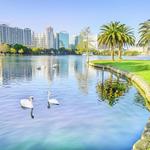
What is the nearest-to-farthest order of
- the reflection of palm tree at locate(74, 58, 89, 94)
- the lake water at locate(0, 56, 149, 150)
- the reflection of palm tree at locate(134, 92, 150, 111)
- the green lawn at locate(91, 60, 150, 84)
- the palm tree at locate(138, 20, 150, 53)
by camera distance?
the lake water at locate(0, 56, 149, 150)
the reflection of palm tree at locate(134, 92, 150, 111)
the reflection of palm tree at locate(74, 58, 89, 94)
the green lawn at locate(91, 60, 150, 84)
the palm tree at locate(138, 20, 150, 53)

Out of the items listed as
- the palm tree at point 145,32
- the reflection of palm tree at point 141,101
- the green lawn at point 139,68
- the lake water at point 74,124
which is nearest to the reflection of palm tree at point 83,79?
the reflection of palm tree at point 141,101

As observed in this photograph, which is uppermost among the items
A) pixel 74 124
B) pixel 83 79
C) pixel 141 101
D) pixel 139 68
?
pixel 139 68

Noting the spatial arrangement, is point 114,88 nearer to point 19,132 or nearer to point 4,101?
point 4,101

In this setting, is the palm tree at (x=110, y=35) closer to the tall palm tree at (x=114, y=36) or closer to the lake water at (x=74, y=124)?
the tall palm tree at (x=114, y=36)

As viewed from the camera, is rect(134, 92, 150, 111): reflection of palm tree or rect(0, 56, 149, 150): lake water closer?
rect(0, 56, 149, 150): lake water

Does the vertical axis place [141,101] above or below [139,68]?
below

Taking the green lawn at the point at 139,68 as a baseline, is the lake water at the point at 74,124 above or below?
below

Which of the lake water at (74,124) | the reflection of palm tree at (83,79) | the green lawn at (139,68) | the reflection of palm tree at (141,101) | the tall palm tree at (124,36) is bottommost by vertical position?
the lake water at (74,124)

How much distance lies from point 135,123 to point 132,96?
10.7m

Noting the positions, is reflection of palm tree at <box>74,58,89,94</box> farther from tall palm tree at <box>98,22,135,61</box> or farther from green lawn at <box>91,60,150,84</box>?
tall palm tree at <box>98,22,135,61</box>

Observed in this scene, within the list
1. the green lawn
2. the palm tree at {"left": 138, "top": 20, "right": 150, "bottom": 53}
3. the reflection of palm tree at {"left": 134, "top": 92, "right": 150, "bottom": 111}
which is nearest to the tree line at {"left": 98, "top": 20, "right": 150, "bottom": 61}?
→ the palm tree at {"left": 138, "top": 20, "right": 150, "bottom": 53}

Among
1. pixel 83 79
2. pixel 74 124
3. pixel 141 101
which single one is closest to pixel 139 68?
pixel 83 79

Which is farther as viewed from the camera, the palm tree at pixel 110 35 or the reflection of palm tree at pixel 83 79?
the palm tree at pixel 110 35

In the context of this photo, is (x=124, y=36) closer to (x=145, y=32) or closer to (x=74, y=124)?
(x=145, y=32)
